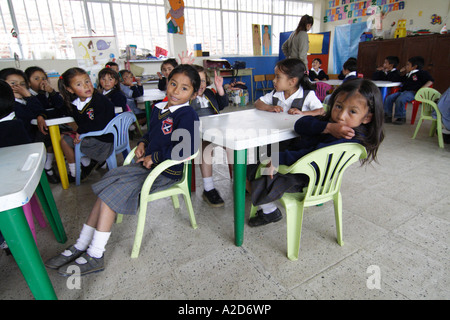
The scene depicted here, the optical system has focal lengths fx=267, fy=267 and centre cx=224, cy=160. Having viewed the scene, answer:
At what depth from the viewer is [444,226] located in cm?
159

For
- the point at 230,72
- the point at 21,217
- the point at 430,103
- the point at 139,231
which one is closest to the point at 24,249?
the point at 21,217

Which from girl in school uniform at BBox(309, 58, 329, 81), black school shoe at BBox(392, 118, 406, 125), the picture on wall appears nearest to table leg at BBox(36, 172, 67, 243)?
black school shoe at BBox(392, 118, 406, 125)

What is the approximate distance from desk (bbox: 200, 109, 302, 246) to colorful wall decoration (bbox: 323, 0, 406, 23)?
686 centimetres

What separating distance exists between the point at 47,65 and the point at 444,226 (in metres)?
6.11

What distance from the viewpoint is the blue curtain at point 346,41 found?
23.5 ft

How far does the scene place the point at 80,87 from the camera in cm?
205

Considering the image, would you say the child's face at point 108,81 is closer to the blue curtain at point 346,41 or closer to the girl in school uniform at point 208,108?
the girl in school uniform at point 208,108

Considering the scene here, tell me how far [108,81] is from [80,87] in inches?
31.6

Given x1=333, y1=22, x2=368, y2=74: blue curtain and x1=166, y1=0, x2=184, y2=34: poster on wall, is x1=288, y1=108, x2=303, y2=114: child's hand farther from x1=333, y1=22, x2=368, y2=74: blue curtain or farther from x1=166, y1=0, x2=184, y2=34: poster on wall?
x1=333, y1=22, x2=368, y2=74: blue curtain

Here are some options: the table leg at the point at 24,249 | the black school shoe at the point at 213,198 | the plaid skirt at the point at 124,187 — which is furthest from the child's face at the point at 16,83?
the table leg at the point at 24,249

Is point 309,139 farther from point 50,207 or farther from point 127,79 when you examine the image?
point 127,79

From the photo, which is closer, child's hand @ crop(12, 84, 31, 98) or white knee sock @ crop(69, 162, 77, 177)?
child's hand @ crop(12, 84, 31, 98)

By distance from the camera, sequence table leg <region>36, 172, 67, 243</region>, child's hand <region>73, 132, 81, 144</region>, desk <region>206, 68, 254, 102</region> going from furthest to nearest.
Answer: desk <region>206, 68, 254, 102</region> → child's hand <region>73, 132, 81, 144</region> → table leg <region>36, 172, 67, 243</region>

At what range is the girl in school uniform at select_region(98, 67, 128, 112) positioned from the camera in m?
2.69
